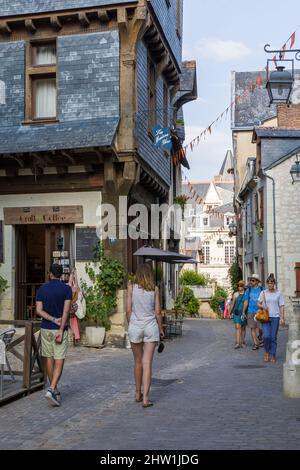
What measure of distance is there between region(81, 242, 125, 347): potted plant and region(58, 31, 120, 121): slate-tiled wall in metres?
3.22

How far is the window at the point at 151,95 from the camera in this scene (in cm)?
1847

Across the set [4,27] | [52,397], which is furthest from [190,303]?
[52,397]

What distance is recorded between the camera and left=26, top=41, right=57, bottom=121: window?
16.4m

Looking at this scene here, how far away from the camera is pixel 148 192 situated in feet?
64.6

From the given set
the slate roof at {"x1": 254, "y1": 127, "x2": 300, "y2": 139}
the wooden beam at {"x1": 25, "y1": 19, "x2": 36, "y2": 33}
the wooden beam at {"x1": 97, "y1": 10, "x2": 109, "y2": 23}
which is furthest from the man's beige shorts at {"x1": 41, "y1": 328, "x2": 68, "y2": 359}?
the slate roof at {"x1": 254, "y1": 127, "x2": 300, "y2": 139}

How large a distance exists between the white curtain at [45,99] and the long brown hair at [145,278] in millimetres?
8808

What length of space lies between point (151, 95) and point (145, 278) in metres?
11.2

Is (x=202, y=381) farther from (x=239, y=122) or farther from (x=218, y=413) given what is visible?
(x=239, y=122)

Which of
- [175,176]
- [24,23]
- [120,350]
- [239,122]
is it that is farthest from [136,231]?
[239,122]

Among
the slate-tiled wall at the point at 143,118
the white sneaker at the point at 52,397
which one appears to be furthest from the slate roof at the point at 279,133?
the white sneaker at the point at 52,397

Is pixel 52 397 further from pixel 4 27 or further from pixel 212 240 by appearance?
pixel 212 240

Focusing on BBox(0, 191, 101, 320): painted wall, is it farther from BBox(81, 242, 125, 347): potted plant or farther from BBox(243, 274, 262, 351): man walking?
BBox(243, 274, 262, 351): man walking

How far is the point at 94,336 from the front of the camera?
15.3m

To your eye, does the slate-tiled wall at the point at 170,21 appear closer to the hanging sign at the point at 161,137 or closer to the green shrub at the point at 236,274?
the hanging sign at the point at 161,137
